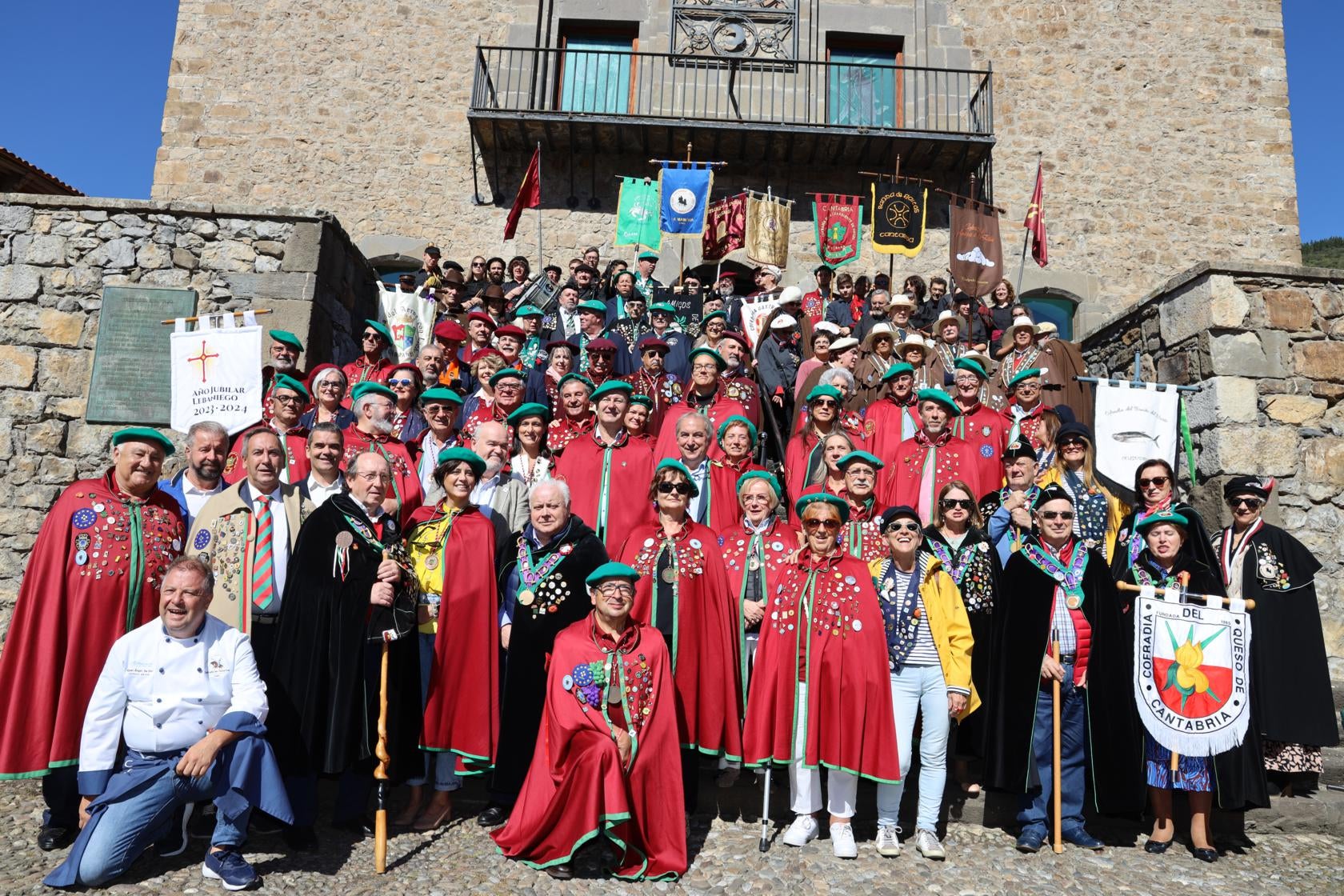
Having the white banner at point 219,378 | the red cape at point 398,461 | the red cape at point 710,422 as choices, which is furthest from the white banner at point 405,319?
the red cape at point 710,422

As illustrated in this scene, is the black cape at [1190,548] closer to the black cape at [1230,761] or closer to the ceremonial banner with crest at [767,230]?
the black cape at [1230,761]

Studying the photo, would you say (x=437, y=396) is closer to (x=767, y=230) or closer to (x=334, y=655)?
(x=334, y=655)

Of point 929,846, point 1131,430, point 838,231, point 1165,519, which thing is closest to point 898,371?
point 1131,430

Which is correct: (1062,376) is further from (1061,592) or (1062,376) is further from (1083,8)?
(1083,8)

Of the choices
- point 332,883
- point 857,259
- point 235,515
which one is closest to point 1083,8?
point 857,259

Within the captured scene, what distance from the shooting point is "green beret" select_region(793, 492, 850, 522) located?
13.7 feet

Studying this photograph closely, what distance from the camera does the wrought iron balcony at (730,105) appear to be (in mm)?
11703

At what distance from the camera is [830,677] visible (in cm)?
402

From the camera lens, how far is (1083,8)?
12703 mm

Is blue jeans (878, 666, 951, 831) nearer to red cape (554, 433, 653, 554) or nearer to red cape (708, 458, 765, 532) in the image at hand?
red cape (708, 458, 765, 532)

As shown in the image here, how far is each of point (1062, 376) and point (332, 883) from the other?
642 centimetres

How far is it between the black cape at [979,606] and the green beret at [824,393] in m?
1.49

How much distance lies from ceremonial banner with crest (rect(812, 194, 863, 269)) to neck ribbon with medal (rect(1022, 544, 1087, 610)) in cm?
742

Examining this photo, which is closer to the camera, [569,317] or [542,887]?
[542,887]
